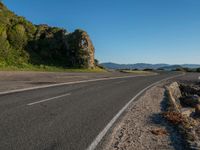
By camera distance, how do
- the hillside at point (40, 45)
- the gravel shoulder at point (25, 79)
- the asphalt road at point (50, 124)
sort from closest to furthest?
the asphalt road at point (50, 124) < the gravel shoulder at point (25, 79) < the hillside at point (40, 45)

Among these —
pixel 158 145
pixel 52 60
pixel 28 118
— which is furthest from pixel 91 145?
pixel 52 60

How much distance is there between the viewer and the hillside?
41.2m

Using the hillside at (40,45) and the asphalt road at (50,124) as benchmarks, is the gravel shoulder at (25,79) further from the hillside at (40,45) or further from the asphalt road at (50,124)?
the hillside at (40,45)

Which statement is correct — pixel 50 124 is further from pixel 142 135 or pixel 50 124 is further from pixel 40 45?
pixel 40 45

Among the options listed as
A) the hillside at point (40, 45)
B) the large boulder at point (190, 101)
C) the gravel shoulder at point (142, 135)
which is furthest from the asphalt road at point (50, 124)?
the hillside at point (40, 45)

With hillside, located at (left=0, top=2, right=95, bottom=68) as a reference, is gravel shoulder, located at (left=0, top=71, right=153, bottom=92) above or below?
below

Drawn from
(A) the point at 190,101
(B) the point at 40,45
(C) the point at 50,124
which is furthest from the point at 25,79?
(B) the point at 40,45

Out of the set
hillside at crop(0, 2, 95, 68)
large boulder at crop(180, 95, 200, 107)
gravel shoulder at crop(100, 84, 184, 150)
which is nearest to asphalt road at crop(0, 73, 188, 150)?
gravel shoulder at crop(100, 84, 184, 150)

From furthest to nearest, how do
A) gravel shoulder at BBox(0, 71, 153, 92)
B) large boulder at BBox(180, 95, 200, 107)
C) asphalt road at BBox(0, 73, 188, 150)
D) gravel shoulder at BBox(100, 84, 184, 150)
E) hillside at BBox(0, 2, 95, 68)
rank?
hillside at BBox(0, 2, 95, 68), gravel shoulder at BBox(0, 71, 153, 92), large boulder at BBox(180, 95, 200, 107), gravel shoulder at BBox(100, 84, 184, 150), asphalt road at BBox(0, 73, 188, 150)

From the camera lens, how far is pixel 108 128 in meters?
8.23

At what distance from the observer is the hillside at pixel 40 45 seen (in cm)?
4115

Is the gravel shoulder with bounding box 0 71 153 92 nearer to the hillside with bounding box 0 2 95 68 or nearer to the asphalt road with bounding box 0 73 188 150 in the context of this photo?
the asphalt road with bounding box 0 73 188 150

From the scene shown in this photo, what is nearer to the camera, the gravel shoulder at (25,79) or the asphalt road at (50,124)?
the asphalt road at (50,124)

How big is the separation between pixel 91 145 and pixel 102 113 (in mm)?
4014
